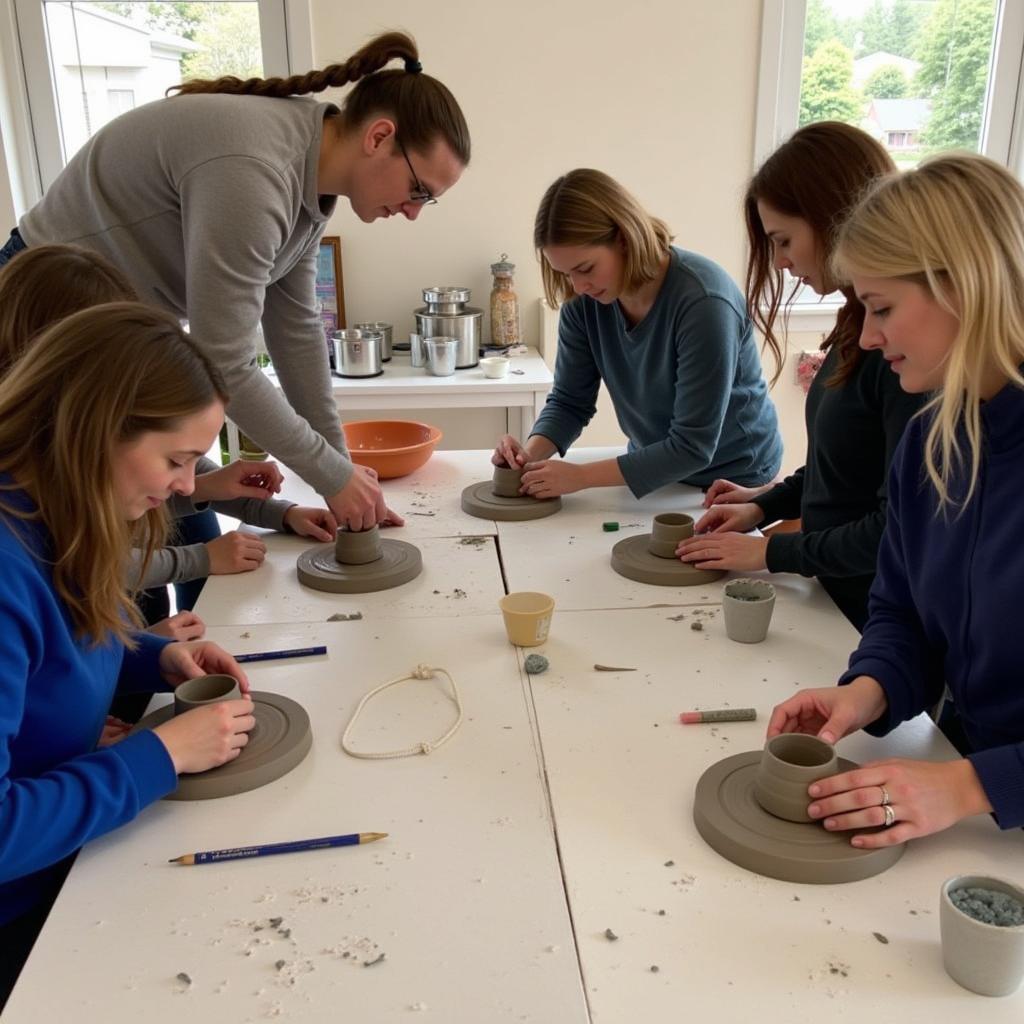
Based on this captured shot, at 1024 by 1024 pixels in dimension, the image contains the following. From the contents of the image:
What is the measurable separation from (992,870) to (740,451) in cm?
141

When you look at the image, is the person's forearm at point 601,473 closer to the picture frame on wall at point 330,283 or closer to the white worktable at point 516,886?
the white worktable at point 516,886

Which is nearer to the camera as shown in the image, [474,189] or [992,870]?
[992,870]

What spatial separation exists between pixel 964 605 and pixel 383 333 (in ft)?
9.07

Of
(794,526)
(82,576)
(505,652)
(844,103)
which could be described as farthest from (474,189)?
(82,576)

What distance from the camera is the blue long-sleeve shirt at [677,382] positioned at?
2178 mm

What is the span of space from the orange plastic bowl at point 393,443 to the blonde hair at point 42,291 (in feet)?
3.24

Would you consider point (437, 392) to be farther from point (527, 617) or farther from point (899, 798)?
point (899, 798)

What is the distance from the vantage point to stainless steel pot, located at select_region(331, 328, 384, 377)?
11.5 feet

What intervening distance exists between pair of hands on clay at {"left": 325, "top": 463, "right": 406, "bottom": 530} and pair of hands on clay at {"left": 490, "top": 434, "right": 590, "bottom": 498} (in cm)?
36

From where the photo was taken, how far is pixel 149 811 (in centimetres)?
118

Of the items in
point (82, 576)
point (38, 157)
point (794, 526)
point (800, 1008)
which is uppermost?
point (38, 157)

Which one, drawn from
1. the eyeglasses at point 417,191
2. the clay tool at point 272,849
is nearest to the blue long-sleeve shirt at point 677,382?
the eyeglasses at point 417,191

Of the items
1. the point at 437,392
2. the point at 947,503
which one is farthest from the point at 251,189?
the point at 437,392

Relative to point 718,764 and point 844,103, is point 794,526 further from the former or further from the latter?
point 844,103
